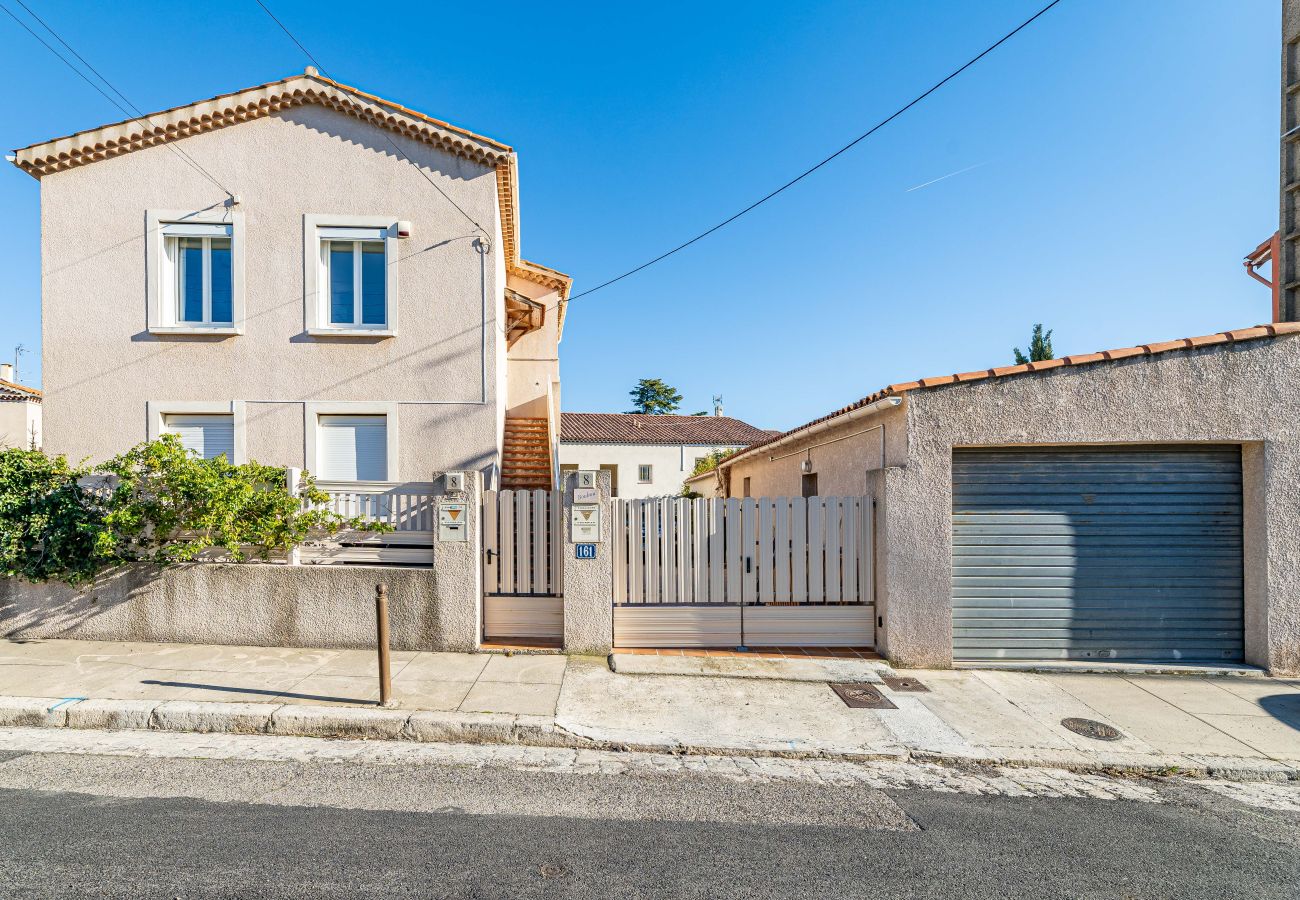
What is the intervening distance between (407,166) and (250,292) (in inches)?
120

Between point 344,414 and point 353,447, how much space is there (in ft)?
1.69

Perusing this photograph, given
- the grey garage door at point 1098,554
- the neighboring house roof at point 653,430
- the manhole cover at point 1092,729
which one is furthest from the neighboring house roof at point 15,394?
the manhole cover at point 1092,729

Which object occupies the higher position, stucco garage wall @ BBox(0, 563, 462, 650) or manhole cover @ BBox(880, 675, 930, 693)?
stucco garage wall @ BBox(0, 563, 462, 650)

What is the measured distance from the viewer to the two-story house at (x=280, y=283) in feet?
28.7

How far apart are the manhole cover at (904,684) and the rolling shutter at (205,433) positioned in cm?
942

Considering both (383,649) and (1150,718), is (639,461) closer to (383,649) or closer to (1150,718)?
(383,649)

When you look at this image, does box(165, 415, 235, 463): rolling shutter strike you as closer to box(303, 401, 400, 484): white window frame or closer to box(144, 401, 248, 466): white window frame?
box(144, 401, 248, 466): white window frame

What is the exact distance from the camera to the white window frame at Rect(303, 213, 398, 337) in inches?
351

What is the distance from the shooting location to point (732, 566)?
23.3 ft

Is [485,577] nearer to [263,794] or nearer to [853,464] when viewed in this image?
[263,794]

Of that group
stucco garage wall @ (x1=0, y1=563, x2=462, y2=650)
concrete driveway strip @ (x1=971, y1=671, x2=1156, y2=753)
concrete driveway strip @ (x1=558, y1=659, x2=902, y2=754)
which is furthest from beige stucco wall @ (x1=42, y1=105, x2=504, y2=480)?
concrete driveway strip @ (x1=971, y1=671, x2=1156, y2=753)

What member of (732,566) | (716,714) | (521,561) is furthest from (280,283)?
(716,714)

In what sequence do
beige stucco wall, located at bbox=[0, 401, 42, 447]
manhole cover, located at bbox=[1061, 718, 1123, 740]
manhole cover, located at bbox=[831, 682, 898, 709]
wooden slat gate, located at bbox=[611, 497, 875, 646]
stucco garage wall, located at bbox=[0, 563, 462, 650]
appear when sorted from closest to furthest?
manhole cover, located at bbox=[1061, 718, 1123, 740], manhole cover, located at bbox=[831, 682, 898, 709], stucco garage wall, located at bbox=[0, 563, 462, 650], wooden slat gate, located at bbox=[611, 497, 875, 646], beige stucco wall, located at bbox=[0, 401, 42, 447]

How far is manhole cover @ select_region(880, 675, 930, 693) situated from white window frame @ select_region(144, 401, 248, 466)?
9.15 meters
